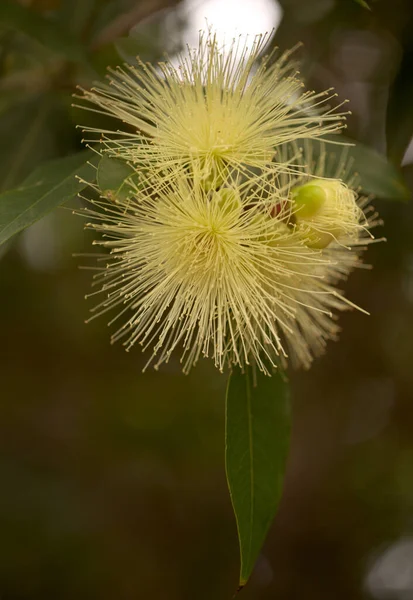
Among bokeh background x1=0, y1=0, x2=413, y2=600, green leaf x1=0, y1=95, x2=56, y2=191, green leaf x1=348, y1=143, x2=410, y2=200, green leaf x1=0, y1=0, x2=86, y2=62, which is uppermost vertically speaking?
green leaf x1=0, y1=0, x2=86, y2=62

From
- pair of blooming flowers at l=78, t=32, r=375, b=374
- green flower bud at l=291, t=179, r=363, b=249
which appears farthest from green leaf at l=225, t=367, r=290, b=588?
green flower bud at l=291, t=179, r=363, b=249

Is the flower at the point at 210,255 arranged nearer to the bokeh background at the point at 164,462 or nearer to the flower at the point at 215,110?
the flower at the point at 215,110

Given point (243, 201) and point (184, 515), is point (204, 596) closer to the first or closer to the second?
point (184, 515)

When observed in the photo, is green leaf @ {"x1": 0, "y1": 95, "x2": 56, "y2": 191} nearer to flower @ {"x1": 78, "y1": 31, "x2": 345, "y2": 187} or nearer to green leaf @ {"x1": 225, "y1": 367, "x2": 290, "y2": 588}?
flower @ {"x1": 78, "y1": 31, "x2": 345, "y2": 187}

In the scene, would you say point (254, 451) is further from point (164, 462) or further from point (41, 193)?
point (164, 462)

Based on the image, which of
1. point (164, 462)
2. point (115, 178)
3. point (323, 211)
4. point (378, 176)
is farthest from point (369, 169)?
point (164, 462)

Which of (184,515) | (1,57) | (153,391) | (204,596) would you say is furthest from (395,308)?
(1,57)
